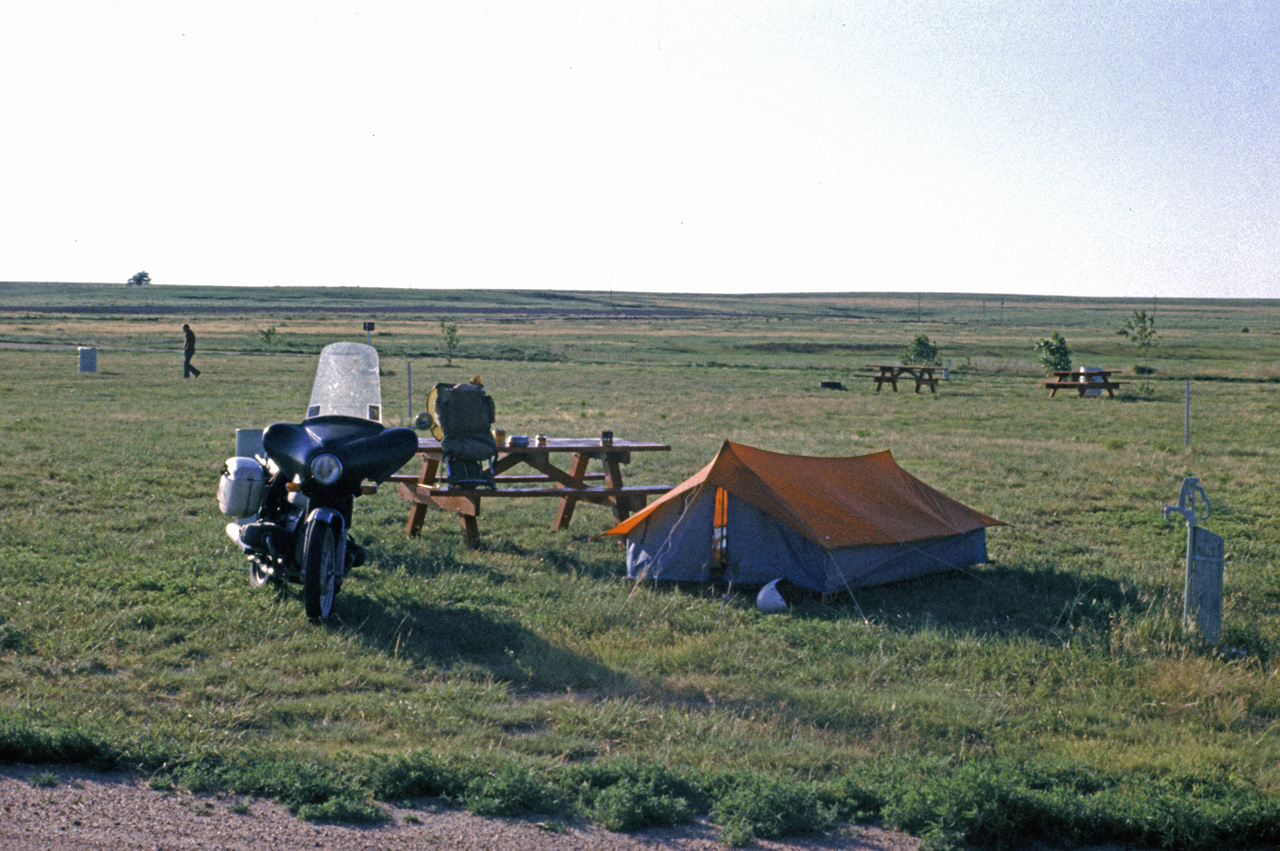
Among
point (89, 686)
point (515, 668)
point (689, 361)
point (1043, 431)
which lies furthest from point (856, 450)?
point (689, 361)

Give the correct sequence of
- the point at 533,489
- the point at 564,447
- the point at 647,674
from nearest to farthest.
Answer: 1. the point at 647,674
2. the point at 533,489
3. the point at 564,447

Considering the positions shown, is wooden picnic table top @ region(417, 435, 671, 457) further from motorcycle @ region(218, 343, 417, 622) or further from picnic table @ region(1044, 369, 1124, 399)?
picnic table @ region(1044, 369, 1124, 399)

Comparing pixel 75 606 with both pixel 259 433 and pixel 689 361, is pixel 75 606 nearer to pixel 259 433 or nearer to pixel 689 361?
pixel 259 433

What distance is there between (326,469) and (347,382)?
1.81 metres

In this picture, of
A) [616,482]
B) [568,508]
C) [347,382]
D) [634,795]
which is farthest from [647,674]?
[568,508]

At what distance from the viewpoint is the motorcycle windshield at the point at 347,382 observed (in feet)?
28.2

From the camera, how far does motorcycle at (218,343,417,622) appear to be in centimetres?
686

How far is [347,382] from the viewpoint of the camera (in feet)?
28.5

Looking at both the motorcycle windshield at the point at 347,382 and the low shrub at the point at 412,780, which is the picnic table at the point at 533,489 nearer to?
the motorcycle windshield at the point at 347,382

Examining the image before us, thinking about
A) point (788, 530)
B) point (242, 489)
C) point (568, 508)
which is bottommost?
point (568, 508)

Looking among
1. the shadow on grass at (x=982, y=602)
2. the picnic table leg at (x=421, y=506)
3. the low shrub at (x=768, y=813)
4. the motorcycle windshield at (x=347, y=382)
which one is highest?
the motorcycle windshield at (x=347, y=382)

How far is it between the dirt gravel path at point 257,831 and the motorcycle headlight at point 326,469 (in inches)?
115

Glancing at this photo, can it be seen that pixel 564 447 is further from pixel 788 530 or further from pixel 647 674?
pixel 647 674

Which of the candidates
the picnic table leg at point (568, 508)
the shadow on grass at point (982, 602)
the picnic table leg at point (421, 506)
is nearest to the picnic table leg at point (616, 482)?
the picnic table leg at point (568, 508)
